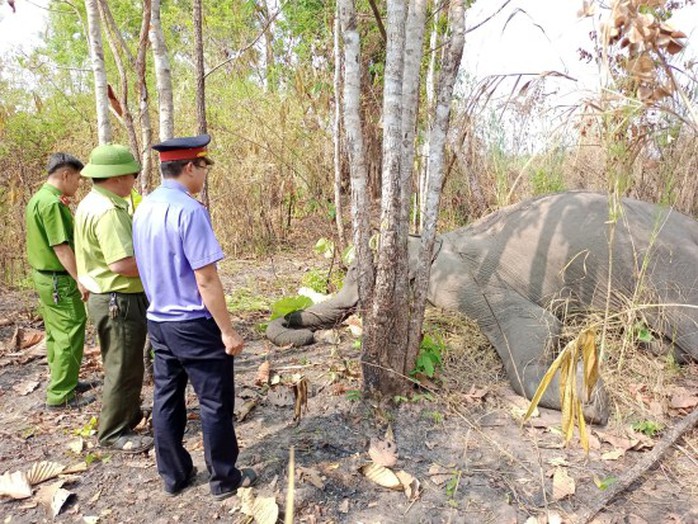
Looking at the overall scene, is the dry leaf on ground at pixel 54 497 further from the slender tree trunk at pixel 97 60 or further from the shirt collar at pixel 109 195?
the slender tree trunk at pixel 97 60

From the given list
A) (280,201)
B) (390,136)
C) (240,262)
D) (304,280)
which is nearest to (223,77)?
(280,201)

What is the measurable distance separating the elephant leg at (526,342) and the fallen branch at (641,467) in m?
0.41

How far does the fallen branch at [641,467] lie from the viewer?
2.74 m

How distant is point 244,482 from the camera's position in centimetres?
296

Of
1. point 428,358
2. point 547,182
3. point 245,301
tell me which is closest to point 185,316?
A: point 428,358

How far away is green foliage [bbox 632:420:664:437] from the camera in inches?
136

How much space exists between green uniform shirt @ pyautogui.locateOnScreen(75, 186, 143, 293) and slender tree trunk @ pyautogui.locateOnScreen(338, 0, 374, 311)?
1360 millimetres

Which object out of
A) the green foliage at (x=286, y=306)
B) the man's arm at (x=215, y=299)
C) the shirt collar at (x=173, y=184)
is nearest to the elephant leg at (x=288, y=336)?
the green foliage at (x=286, y=306)

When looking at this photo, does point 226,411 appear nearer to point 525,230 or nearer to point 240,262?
point 525,230

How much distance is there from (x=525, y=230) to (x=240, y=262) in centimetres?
430

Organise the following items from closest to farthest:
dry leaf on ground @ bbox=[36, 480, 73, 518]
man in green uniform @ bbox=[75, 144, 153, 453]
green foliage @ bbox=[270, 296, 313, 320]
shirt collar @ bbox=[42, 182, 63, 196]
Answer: dry leaf on ground @ bbox=[36, 480, 73, 518] < man in green uniform @ bbox=[75, 144, 153, 453] < shirt collar @ bbox=[42, 182, 63, 196] < green foliage @ bbox=[270, 296, 313, 320]

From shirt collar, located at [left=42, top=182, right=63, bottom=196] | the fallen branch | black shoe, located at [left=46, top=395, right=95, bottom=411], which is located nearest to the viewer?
the fallen branch

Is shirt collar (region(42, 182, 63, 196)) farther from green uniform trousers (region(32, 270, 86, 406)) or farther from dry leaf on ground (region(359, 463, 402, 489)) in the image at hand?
dry leaf on ground (region(359, 463, 402, 489))

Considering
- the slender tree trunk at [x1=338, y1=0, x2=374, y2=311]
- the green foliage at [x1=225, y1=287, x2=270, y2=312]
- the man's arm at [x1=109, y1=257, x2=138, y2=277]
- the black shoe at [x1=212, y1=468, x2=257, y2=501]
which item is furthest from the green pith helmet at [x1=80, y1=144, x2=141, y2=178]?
the green foliage at [x1=225, y1=287, x2=270, y2=312]
